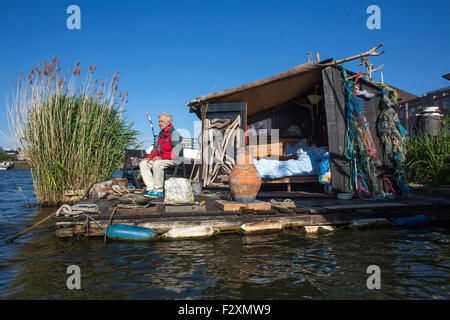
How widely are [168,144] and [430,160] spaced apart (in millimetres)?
7383

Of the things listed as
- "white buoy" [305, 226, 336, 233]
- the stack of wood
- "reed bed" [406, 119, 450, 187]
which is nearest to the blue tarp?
the stack of wood

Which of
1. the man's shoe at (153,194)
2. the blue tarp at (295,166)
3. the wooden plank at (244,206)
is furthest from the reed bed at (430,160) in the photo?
the man's shoe at (153,194)

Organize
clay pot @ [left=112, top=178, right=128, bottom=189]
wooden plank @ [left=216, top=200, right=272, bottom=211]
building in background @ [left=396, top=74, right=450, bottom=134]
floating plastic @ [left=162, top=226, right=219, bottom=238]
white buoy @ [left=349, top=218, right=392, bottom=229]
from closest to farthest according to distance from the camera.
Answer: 1. floating plastic @ [left=162, top=226, right=219, bottom=238]
2. wooden plank @ [left=216, top=200, right=272, bottom=211]
3. white buoy @ [left=349, top=218, right=392, bottom=229]
4. clay pot @ [left=112, top=178, right=128, bottom=189]
5. building in background @ [left=396, top=74, right=450, bottom=134]

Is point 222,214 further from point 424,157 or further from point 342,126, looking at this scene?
point 424,157

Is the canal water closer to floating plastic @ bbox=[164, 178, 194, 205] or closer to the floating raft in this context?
the floating raft

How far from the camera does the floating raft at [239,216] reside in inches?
167

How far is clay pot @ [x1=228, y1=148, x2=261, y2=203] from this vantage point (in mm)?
4754

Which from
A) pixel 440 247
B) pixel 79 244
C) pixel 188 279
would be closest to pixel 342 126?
pixel 440 247

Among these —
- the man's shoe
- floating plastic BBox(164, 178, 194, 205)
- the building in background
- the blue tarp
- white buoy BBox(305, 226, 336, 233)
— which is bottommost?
white buoy BBox(305, 226, 336, 233)

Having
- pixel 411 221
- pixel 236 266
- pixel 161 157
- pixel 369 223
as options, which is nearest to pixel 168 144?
pixel 161 157

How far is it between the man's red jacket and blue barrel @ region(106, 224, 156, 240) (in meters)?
2.17

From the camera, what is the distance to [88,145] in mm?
7023

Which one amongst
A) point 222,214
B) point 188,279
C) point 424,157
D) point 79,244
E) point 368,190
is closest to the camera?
point 188,279

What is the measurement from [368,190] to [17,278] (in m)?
6.33
